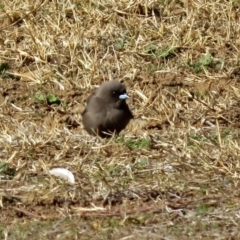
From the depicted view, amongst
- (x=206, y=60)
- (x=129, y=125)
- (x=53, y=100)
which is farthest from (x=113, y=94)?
(x=206, y=60)

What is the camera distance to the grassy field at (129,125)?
764 centimetres

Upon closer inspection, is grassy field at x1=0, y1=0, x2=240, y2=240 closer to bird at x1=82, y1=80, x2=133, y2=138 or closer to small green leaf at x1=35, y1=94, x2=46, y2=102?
small green leaf at x1=35, y1=94, x2=46, y2=102

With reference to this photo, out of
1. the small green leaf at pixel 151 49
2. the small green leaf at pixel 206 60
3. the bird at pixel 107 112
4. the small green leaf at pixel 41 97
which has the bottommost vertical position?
the small green leaf at pixel 206 60

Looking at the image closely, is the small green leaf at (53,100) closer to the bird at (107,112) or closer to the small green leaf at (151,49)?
the bird at (107,112)

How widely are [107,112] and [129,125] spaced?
627mm

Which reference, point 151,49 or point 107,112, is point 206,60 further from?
point 107,112

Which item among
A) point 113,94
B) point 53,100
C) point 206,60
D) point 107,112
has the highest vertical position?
point 113,94

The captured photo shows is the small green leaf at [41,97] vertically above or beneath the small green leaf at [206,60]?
above

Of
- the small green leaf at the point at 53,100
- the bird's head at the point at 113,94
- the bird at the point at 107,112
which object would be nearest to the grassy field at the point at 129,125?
the small green leaf at the point at 53,100

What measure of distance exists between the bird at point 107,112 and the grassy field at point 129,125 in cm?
13

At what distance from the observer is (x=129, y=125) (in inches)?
423

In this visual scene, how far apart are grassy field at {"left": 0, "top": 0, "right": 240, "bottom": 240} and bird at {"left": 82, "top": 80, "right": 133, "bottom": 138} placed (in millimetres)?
129

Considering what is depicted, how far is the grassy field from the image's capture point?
7.64 metres

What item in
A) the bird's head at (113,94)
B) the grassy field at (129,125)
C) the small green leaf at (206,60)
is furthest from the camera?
the small green leaf at (206,60)
